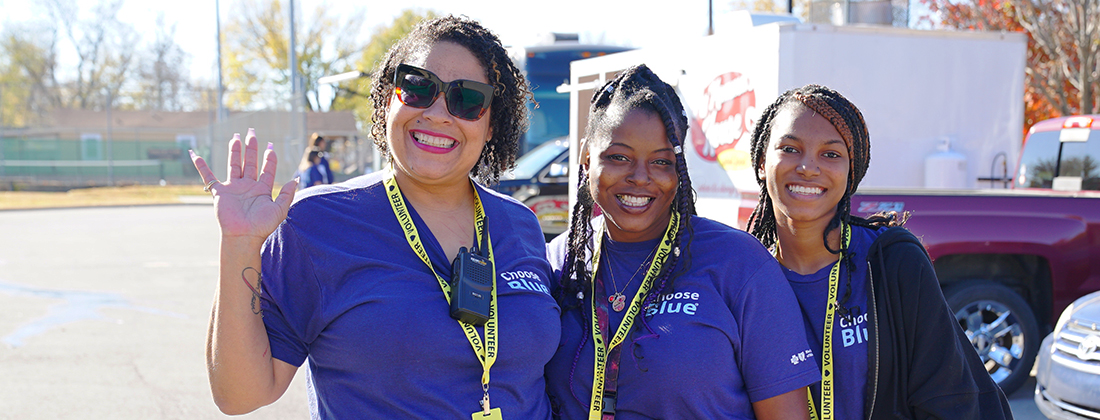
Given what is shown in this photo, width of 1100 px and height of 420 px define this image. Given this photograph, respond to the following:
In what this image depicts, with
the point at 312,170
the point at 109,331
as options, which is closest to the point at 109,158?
the point at 312,170

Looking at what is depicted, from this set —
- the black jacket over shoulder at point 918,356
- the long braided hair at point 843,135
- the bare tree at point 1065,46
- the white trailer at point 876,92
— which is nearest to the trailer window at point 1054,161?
the white trailer at point 876,92

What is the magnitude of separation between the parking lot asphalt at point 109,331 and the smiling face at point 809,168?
3853 mm

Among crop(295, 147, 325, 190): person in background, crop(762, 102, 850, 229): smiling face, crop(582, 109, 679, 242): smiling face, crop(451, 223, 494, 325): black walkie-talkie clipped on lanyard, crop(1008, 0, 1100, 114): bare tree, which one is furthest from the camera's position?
crop(295, 147, 325, 190): person in background

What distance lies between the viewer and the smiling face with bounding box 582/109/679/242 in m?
2.32

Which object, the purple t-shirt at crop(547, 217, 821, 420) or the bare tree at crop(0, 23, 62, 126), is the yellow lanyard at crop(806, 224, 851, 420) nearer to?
the purple t-shirt at crop(547, 217, 821, 420)

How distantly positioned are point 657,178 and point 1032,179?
6.23 meters

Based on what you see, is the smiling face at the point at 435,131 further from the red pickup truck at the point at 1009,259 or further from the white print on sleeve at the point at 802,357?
the red pickup truck at the point at 1009,259

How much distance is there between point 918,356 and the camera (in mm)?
2180

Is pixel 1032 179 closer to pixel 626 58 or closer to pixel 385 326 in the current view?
pixel 626 58

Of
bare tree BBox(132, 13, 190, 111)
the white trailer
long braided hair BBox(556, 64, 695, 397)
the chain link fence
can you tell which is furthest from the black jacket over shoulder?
bare tree BBox(132, 13, 190, 111)

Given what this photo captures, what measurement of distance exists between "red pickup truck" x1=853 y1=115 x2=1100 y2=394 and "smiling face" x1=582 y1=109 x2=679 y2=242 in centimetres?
323

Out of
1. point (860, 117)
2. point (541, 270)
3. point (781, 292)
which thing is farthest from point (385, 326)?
point (860, 117)

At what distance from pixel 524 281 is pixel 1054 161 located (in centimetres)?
665

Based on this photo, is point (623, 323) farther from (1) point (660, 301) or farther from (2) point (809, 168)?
(2) point (809, 168)
